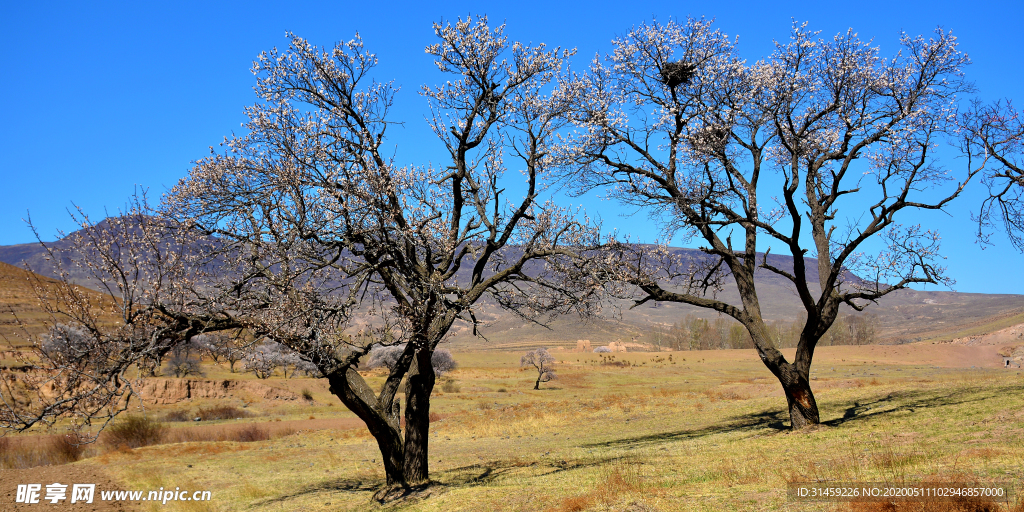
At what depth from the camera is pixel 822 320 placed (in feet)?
49.0

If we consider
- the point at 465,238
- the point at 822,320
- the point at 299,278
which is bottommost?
the point at 822,320

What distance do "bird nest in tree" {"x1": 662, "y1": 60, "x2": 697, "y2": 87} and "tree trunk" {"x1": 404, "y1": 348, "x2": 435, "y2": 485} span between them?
32.8ft

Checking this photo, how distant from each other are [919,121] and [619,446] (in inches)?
472

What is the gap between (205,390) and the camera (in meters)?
47.6

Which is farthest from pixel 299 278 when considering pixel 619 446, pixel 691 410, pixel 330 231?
pixel 691 410

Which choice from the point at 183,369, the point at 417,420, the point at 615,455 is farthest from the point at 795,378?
the point at 183,369

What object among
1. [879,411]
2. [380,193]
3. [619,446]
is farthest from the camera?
[619,446]

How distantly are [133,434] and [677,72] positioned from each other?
29.0 m

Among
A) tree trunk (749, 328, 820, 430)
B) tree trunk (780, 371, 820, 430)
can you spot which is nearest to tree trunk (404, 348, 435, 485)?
tree trunk (749, 328, 820, 430)

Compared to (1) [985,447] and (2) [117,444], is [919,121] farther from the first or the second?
(2) [117,444]

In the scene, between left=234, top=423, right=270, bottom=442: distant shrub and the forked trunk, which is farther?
left=234, top=423, right=270, bottom=442: distant shrub

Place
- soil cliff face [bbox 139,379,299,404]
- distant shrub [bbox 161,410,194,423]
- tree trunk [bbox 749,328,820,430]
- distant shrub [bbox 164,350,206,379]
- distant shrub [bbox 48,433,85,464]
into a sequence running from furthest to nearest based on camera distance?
distant shrub [bbox 164,350,206,379], soil cliff face [bbox 139,379,299,404], distant shrub [bbox 161,410,194,423], distant shrub [bbox 48,433,85,464], tree trunk [bbox 749,328,820,430]

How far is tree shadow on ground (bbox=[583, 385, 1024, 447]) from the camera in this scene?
16.1 meters

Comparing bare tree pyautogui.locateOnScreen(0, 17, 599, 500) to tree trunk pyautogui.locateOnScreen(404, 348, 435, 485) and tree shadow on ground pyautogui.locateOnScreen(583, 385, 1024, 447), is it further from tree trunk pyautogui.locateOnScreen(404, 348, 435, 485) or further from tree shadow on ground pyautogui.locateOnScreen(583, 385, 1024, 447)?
tree shadow on ground pyautogui.locateOnScreen(583, 385, 1024, 447)
